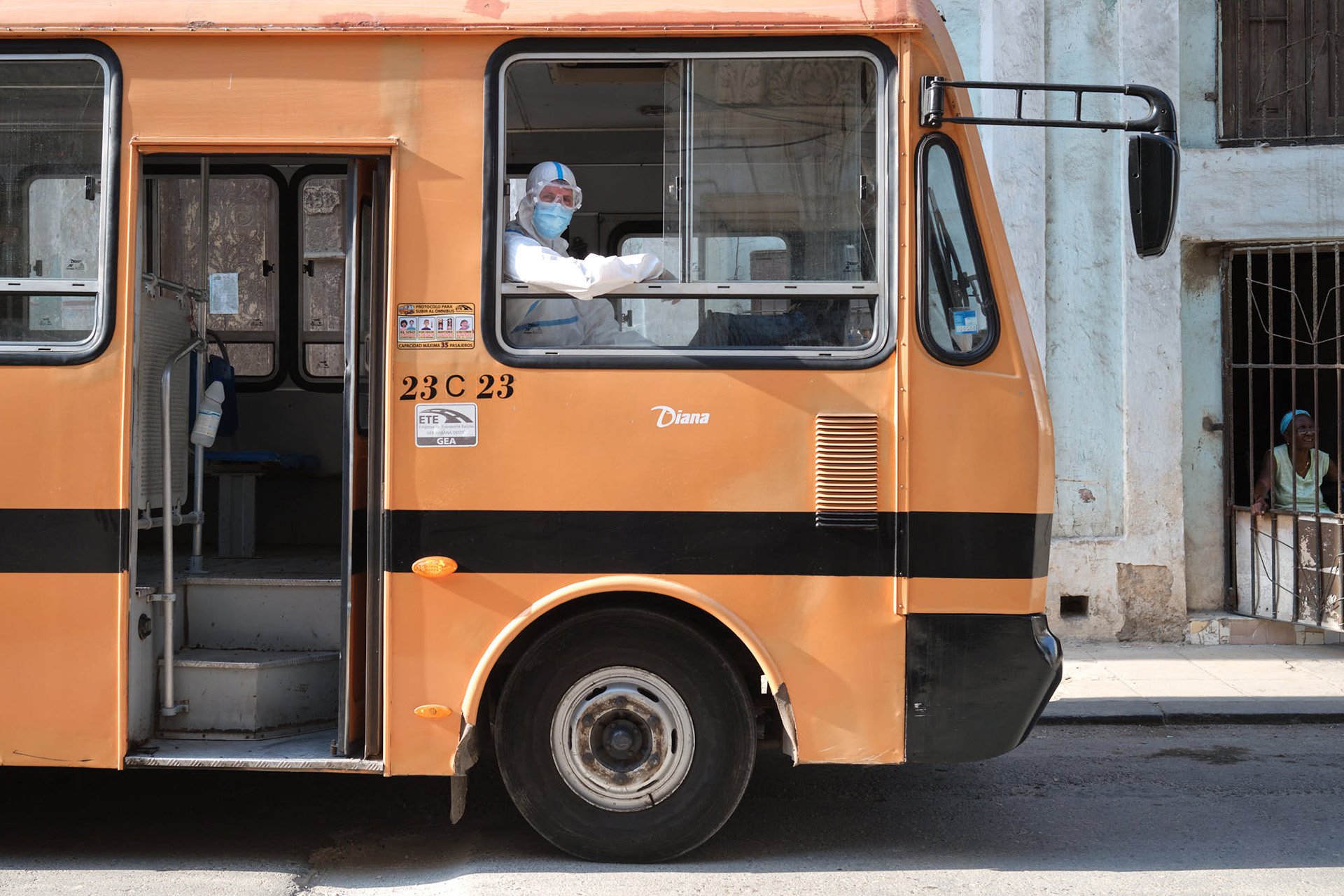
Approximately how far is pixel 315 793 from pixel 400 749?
50.3 inches

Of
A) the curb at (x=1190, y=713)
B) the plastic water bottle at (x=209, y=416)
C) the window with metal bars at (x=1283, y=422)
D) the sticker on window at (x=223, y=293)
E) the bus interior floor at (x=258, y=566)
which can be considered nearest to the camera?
the bus interior floor at (x=258, y=566)

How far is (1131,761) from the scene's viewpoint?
5.94m

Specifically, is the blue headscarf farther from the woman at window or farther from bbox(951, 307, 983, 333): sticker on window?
bbox(951, 307, 983, 333): sticker on window

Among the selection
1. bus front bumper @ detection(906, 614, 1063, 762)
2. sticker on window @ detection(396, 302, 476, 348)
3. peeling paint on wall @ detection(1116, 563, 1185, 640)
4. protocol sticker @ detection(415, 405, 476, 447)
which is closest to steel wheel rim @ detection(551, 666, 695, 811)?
bus front bumper @ detection(906, 614, 1063, 762)

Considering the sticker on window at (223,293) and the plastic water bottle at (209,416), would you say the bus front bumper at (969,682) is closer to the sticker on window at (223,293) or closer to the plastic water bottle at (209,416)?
the plastic water bottle at (209,416)

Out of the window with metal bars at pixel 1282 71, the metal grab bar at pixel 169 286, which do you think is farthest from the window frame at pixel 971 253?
the window with metal bars at pixel 1282 71

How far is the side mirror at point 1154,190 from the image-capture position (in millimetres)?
3840

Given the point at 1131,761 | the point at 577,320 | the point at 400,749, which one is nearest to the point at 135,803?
the point at 400,749

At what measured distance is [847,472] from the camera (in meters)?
4.05

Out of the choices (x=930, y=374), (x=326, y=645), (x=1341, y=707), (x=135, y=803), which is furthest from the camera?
(x=1341, y=707)

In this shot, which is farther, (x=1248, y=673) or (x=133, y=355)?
(x=1248, y=673)

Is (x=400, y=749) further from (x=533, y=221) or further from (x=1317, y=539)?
(x=1317, y=539)

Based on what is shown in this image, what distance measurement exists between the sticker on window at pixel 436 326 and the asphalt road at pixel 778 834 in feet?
5.99

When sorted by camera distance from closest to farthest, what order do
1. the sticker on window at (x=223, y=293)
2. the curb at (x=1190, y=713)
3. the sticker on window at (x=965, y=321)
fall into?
the sticker on window at (x=965, y=321)
the sticker on window at (x=223, y=293)
the curb at (x=1190, y=713)
